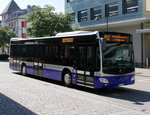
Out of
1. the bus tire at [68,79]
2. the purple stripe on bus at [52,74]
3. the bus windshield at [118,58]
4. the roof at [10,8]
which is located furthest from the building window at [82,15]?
the roof at [10,8]

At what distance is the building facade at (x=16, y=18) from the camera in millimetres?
78069

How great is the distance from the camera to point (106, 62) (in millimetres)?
10906

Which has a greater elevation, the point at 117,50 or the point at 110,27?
the point at 110,27

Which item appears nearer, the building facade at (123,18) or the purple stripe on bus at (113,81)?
the purple stripe on bus at (113,81)

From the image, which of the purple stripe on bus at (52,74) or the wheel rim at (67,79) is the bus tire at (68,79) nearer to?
the wheel rim at (67,79)

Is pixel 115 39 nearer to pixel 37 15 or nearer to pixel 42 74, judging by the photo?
pixel 42 74

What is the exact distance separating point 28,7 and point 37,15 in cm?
5383

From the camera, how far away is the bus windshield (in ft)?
35.9

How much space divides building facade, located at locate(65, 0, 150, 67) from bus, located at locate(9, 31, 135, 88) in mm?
12676

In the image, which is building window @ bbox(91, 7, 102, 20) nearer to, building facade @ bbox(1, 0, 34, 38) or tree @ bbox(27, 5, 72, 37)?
tree @ bbox(27, 5, 72, 37)

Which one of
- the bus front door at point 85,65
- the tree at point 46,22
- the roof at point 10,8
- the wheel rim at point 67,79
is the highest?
the roof at point 10,8

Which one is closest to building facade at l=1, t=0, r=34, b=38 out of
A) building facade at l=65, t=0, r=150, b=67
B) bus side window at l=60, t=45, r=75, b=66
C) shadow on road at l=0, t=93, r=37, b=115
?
building facade at l=65, t=0, r=150, b=67

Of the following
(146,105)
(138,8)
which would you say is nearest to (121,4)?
(138,8)

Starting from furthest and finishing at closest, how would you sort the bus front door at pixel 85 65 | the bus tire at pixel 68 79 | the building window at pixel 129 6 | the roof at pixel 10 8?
the roof at pixel 10 8
the building window at pixel 129 6
the bus tire at pixel 68 79
the bus front door at pixel 85 65
